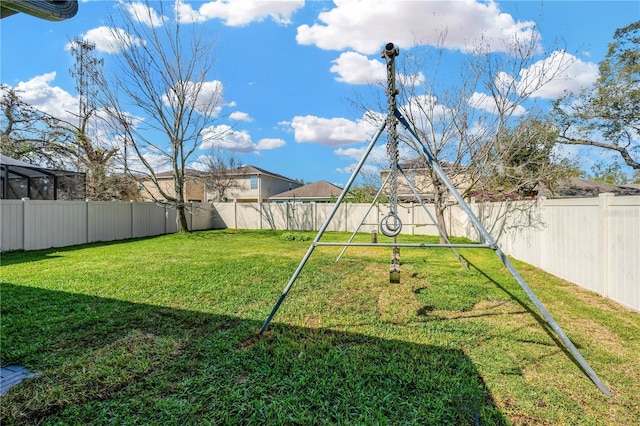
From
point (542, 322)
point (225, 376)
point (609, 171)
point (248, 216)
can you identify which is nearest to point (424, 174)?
point (542, 322)

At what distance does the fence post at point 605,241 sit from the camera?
3.92 metres

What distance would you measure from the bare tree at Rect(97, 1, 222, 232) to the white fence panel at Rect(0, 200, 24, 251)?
4.15 metres

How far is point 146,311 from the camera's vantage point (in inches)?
138

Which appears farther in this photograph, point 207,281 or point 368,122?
point 368,122

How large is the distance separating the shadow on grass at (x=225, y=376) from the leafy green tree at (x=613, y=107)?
572 inches

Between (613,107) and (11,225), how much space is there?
66.4 ft

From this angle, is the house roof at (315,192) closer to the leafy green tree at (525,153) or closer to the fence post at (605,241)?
the leafy green tree at (525,153)

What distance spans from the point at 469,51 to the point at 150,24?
11.1 m

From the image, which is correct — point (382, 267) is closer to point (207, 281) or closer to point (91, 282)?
point (207, 281)

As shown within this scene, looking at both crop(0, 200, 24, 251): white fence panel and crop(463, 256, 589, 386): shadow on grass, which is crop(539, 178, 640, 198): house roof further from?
crop(0, 200, 24, 251): white fence panel

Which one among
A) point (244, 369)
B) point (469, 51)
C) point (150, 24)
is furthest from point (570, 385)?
point (150, 24)

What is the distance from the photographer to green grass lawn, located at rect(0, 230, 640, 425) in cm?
184

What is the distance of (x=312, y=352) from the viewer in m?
2.57

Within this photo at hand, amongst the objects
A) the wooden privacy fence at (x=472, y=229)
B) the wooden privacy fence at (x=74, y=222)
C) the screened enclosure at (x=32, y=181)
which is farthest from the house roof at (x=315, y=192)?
the screened enclosure at (x=32, y=181)
